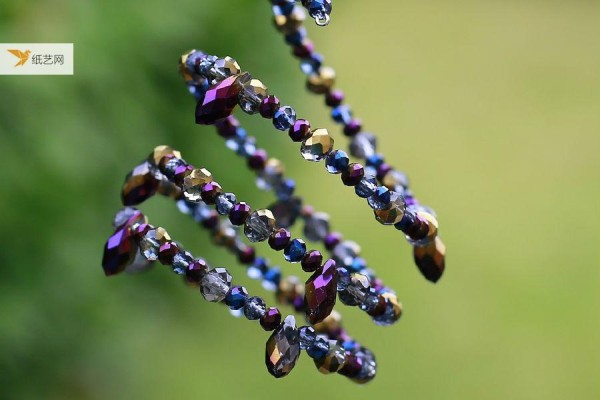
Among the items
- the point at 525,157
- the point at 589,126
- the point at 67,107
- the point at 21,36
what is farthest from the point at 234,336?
the point at 589,126

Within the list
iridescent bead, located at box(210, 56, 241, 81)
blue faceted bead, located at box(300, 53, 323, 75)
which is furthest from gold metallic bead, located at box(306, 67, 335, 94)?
iridescent bead, located at box(210, 56, 241, 81)

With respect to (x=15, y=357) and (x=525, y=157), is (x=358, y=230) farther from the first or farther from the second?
(x=15, y=357)

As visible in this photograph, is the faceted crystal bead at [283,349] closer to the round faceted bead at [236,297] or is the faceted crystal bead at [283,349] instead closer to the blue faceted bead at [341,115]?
the round faceted bead at [236,297]

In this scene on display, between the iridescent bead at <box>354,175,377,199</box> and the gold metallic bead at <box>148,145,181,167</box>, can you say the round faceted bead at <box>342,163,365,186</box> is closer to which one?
the iridescent bead at <box>354,175,377,199</box>

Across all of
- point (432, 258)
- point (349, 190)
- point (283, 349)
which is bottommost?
point (283, 349)
